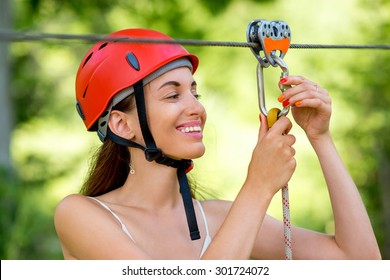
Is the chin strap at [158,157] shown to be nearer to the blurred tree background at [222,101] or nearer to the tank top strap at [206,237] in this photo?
the tank top strap at [206,237]

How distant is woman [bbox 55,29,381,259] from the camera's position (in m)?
2.44

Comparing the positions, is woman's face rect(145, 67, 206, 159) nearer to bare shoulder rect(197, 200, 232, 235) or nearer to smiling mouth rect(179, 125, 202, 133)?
smiling mouth rect(179, 125, 202, 133)

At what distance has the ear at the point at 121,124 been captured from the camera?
9.38 feet

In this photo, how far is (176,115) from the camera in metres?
2.71

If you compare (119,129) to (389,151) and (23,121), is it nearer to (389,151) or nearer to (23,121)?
(389,151)

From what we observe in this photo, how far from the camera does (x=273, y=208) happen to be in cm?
1061

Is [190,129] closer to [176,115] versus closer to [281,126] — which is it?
[176,115]

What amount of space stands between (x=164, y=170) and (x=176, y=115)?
0.88 feet

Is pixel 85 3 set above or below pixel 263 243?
above

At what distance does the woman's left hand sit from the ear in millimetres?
623

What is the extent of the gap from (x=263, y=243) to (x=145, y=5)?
726 centimetres

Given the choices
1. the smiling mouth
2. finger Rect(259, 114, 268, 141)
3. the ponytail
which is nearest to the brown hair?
the ponytail
